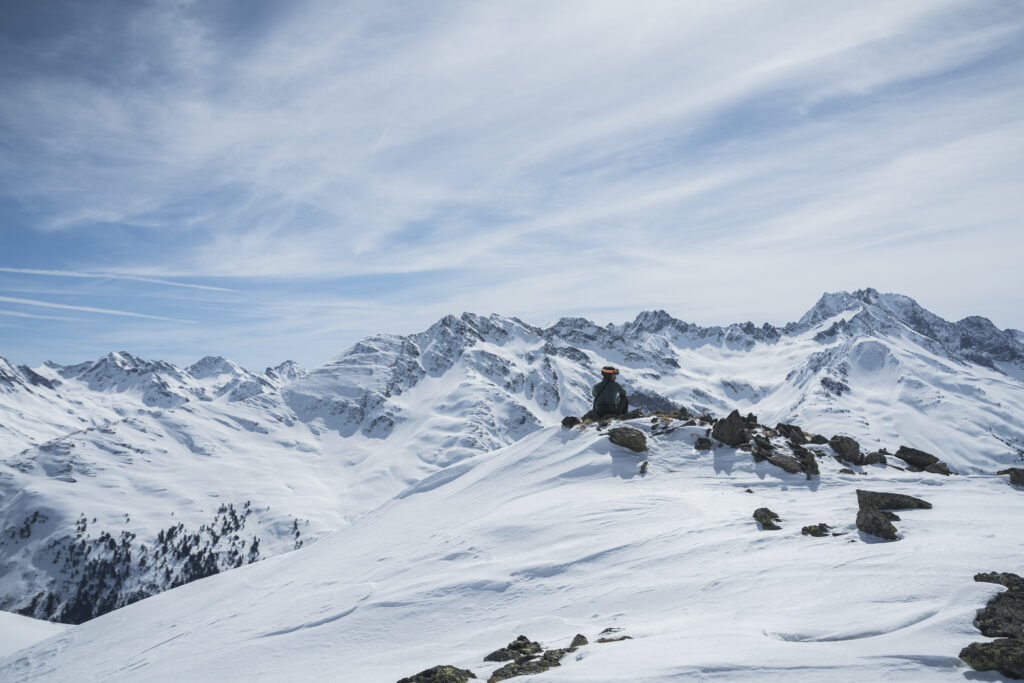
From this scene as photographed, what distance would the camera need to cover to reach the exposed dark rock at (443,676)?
27.5 feet

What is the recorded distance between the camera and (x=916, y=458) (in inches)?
766

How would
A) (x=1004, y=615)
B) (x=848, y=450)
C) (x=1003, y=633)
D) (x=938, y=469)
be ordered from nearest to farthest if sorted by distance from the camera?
(x=1003, y=633) < (x=1004, y=615) < (x=938, y=469) < (x=848, y=450)

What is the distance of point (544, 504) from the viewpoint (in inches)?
703

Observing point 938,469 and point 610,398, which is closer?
point 938,469

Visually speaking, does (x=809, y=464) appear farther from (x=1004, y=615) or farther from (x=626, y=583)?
(x=1004, y=615)

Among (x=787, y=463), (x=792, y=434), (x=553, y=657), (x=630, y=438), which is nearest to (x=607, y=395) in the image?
(x=630, y=438)

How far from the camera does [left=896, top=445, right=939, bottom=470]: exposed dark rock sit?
19219 millimetres

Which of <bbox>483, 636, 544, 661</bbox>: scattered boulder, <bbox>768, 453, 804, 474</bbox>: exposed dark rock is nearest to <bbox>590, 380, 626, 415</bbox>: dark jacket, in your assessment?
<bbox>768, 453, 804, 474</bbox>: exposed dark rock

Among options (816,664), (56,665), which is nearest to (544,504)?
(816,664)

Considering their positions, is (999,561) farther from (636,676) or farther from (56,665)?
(56,665)

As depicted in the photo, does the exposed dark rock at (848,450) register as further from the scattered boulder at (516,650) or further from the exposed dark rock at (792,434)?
the scattered boulder at (516,650)

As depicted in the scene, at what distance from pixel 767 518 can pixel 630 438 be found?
24.7ft

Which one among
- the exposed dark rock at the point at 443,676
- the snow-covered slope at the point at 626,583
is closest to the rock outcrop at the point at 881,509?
the snow-covered slope at the point at 626,583

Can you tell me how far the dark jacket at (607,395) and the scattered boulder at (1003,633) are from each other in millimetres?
15565
